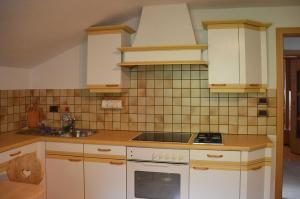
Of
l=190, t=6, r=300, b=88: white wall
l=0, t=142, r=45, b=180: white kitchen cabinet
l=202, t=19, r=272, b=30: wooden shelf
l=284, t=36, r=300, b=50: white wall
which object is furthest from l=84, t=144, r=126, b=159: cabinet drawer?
l=284, t=36, r=300, b=50: white wall

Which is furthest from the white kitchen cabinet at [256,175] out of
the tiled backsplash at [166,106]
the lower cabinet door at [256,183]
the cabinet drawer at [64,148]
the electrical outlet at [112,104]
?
the cabinet drawer at [64,148]

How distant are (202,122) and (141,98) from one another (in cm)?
69

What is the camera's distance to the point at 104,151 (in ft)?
8.24

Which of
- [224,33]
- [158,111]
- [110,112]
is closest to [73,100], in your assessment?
[110,112]

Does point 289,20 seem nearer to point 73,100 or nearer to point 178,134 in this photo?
point 178,134

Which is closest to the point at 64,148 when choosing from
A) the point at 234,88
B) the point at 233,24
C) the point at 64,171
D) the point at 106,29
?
the point at 64,171

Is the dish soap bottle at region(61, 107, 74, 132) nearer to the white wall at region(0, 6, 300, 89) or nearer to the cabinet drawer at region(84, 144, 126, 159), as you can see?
the white wall at region(0, 6, 300, 89)

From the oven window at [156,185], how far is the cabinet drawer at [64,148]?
1.91ft

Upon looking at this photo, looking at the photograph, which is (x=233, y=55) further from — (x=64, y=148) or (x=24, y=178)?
(x=24, y=178)

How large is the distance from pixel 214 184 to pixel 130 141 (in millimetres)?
805

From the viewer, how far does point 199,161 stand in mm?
2322

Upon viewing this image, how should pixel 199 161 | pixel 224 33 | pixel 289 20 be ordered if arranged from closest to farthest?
pixel 199 161 < pixel 224 33 < pixel 289 20

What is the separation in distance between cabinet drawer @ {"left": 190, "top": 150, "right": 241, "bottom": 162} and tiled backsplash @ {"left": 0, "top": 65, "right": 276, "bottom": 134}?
0.55m

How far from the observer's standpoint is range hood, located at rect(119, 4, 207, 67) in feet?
8.26
